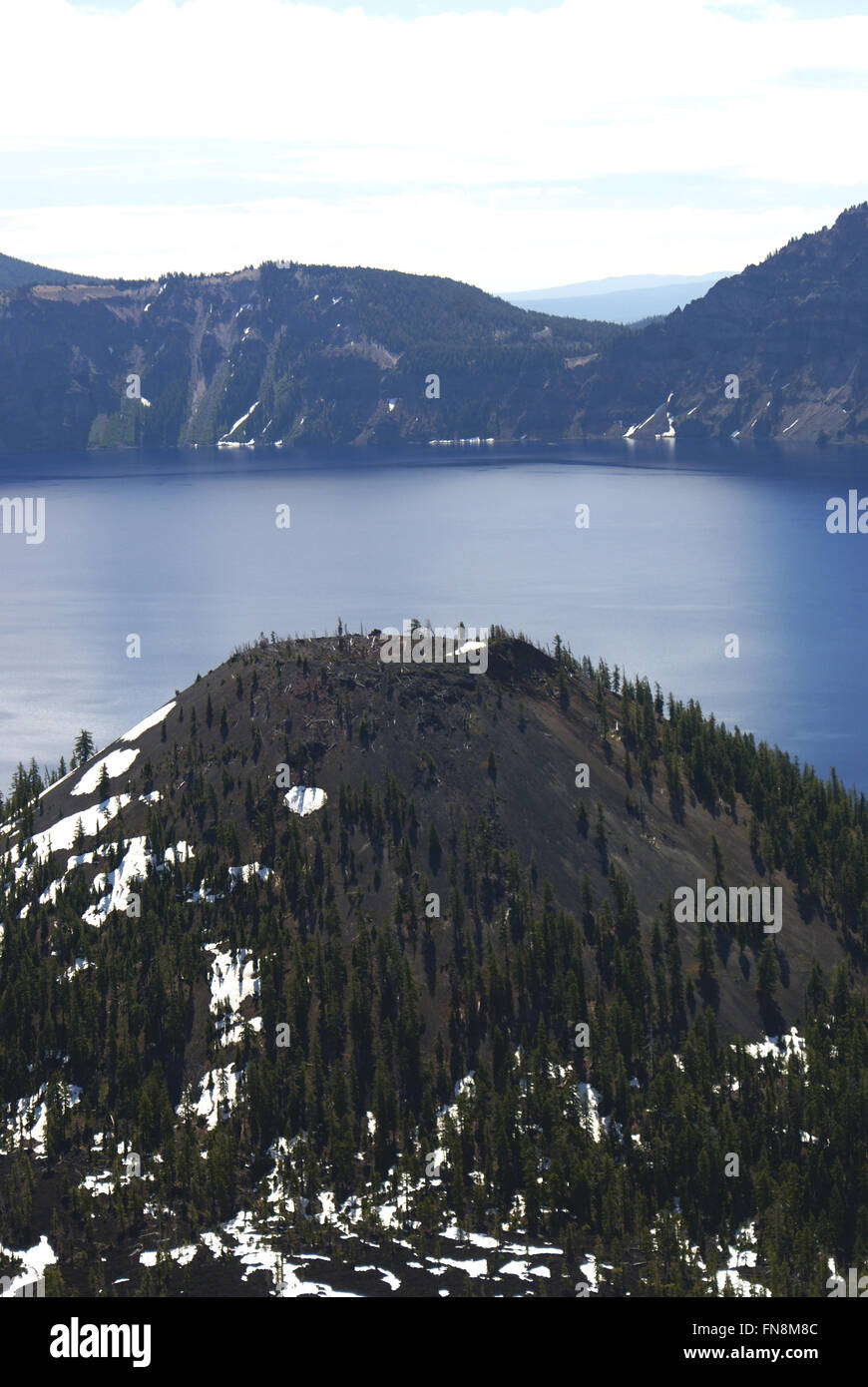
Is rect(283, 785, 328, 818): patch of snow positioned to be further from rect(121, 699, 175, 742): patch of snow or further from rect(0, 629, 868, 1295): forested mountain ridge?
rect(121, 699, 175, 742): patch of snow

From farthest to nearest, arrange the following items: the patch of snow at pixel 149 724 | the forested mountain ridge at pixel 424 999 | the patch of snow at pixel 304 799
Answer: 1. the patch of snow at pixel 149 724
2. the patch of snow at pixel 304 799
3. the forested mountain ridge at pixel 424 999

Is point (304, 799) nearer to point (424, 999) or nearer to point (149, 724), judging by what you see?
point (149, 724)

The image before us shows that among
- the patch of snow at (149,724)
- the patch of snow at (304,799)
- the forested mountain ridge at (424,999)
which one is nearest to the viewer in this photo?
the forested mountain ridge at (424,999)

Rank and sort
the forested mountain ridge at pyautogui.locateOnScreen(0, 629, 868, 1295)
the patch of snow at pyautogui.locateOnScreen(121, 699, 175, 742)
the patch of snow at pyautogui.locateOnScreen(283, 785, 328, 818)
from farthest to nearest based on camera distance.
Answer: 1. the patch of snow at pyautogui.locateOnScreen(121, 699, 175, 742)
2. the patch of snow at pyautogui.locateOnScreen(283, 785, 328, 818)
3. the forested mountain ridge at pyautogui.locateOnScreen(0, 629, 868, 1295)

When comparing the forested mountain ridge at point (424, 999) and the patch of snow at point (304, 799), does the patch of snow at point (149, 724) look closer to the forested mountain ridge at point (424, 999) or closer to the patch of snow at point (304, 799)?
the forested mountain ridge at point (424, 999)

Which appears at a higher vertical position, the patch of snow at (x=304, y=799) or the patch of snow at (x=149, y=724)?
the patch of snow at (x=149, y=724)

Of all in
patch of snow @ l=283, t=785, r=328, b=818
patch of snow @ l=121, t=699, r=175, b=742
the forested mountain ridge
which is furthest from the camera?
patch of snow @ l=121, t=699, r=175, b=742

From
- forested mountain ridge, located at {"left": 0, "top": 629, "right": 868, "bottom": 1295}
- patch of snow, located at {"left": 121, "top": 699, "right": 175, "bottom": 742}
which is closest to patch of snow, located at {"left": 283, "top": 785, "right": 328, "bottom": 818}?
forested mountain ridge, located at {"left": 0, "top": 629, "right": 868, "bottom": 1295}

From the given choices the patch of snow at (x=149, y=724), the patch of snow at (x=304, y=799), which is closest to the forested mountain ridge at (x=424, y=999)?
the patch of snow at (x=304, y=799)

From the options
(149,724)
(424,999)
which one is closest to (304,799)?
(149,724)
